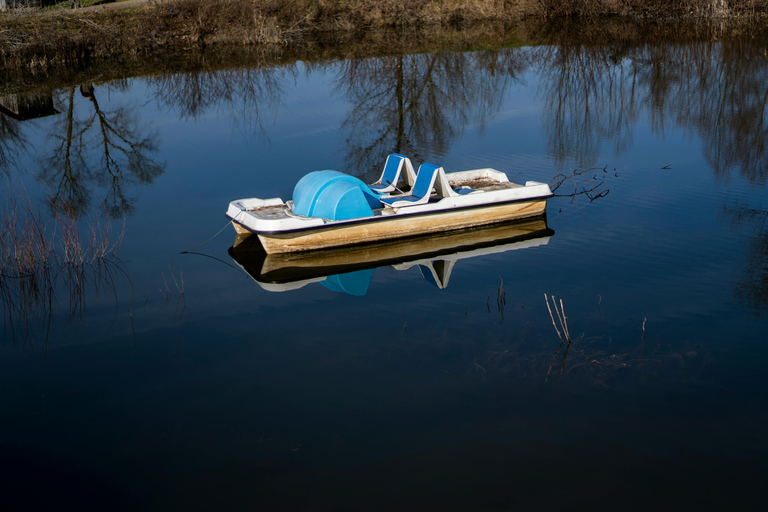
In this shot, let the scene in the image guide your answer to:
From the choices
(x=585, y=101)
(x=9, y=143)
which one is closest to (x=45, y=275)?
(x=9, y=143)

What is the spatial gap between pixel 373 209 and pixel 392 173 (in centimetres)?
109

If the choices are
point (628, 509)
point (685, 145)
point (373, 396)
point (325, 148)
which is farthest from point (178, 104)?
point (628, 509)

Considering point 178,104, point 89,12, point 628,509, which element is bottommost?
point 628,509

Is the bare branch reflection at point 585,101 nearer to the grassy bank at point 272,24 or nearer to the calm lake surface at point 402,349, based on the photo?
the calm lake surface at point 402,349

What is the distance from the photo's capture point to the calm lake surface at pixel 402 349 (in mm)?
5293

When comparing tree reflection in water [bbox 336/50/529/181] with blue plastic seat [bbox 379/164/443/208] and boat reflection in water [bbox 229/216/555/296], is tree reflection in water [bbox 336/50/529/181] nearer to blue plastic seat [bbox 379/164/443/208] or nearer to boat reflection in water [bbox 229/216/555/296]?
blue plastic seat [bbox 379/164/443/208]

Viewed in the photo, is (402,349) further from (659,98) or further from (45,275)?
(659,98)

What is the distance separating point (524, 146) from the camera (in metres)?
14.9

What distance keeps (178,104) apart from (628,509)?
17.5 meters

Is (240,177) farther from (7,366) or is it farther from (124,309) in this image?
(7,366)

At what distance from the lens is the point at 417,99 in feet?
63.3

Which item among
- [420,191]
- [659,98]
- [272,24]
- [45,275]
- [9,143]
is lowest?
[45,275]

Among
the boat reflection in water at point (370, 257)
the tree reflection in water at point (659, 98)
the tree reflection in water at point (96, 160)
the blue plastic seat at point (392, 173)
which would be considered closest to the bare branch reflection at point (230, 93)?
the tree reflection in water at point (96, 160)

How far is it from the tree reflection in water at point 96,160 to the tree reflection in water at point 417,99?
4185mm
